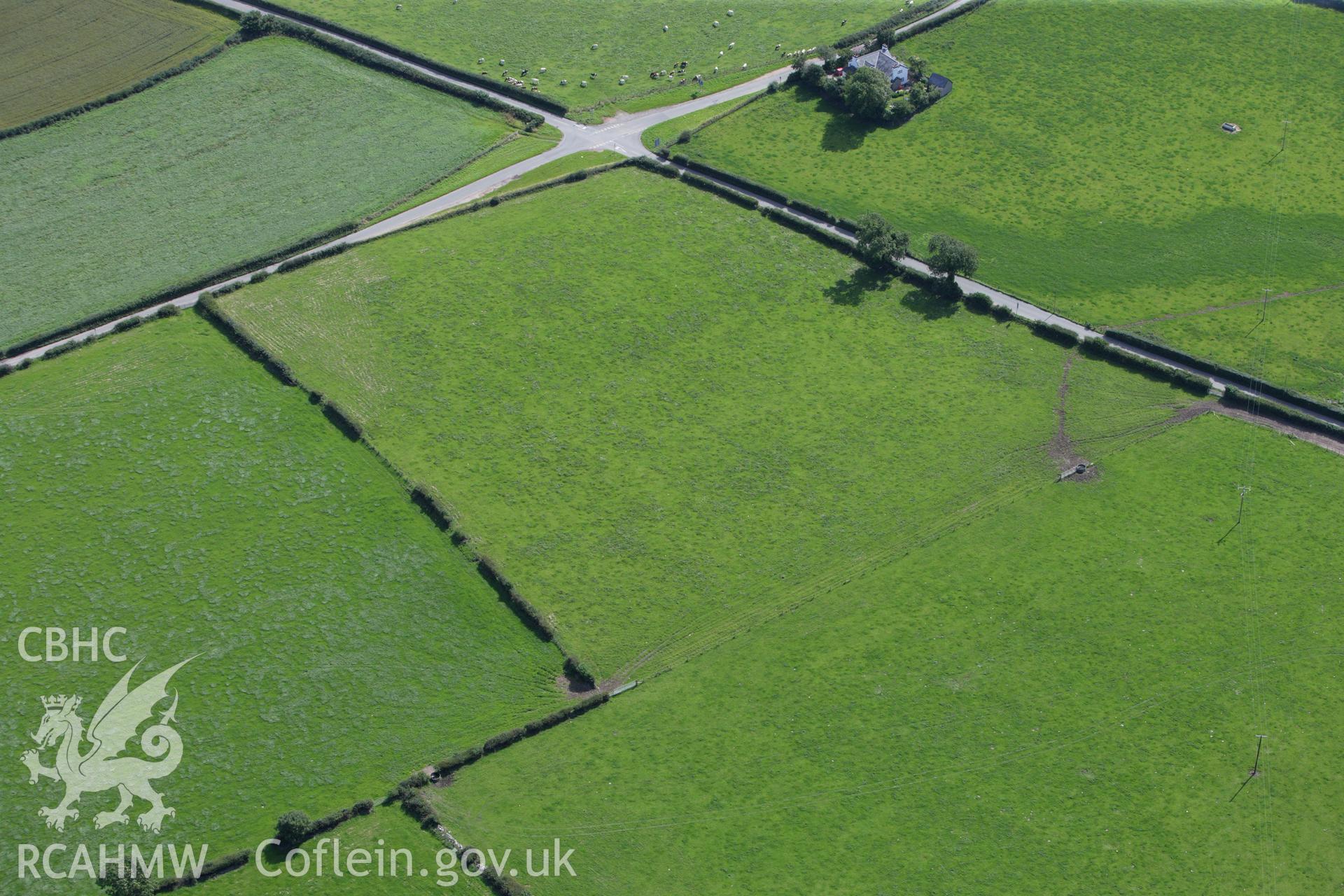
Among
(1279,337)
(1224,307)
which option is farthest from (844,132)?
(1279,337)

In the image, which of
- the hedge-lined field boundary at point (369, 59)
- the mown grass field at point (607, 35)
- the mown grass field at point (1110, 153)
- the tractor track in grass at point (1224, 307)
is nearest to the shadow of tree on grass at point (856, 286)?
the mown grass field at point (1110, 153)

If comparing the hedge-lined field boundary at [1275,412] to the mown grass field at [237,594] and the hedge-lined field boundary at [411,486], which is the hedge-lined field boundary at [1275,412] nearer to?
the hedge-lined field boundary at [411,486]

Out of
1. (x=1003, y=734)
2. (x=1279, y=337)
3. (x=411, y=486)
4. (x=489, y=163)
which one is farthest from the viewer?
(x=489, y=163)

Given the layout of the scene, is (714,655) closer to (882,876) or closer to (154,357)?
(882,876)

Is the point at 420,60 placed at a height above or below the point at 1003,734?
above

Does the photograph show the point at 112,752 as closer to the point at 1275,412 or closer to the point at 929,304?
the point at 929,304

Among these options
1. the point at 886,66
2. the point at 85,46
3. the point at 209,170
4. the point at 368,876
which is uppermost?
the point at 85,46
